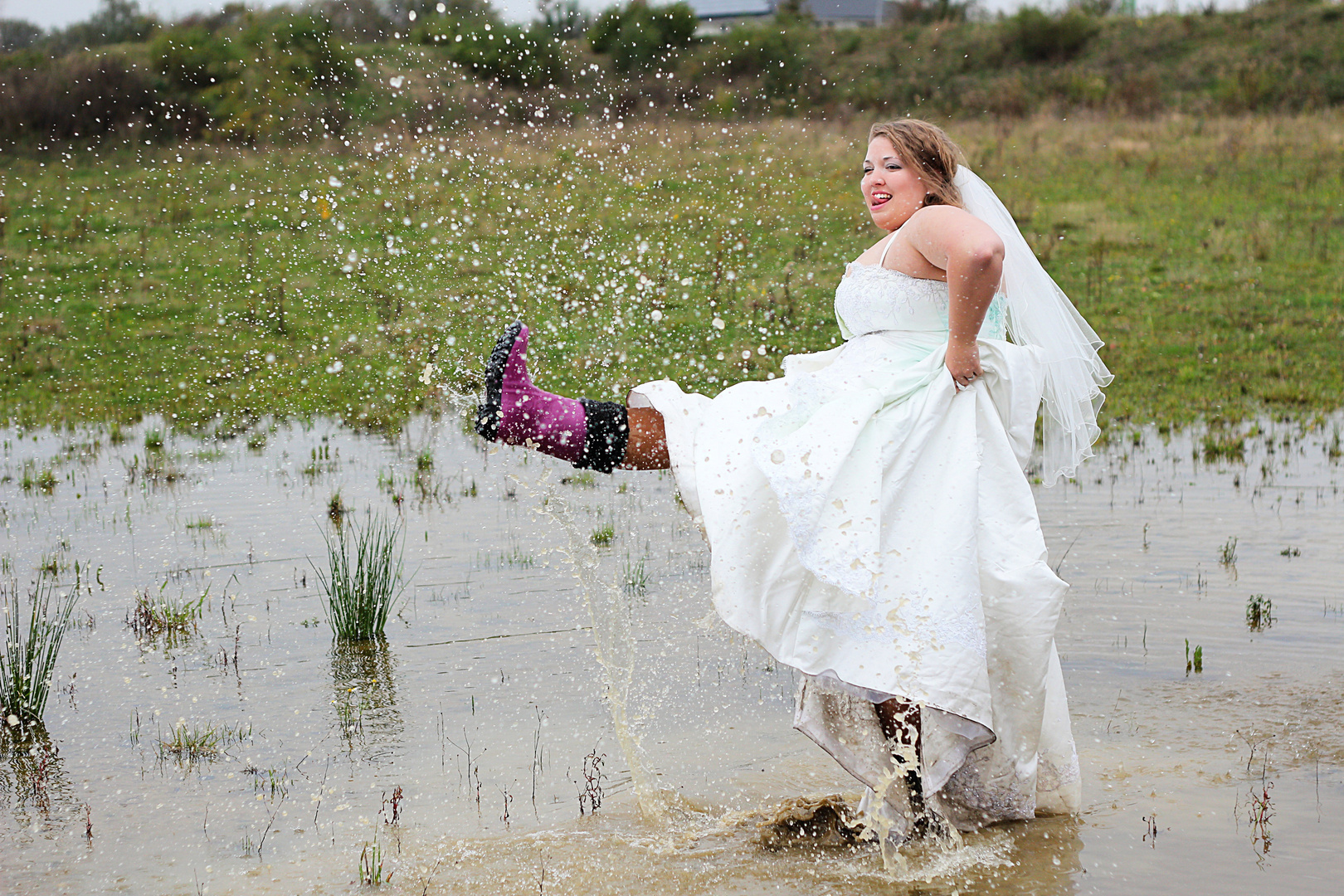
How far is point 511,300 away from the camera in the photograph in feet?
42.9

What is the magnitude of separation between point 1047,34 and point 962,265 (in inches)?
1615

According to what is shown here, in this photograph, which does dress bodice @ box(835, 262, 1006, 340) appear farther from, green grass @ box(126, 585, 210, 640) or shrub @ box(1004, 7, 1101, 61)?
shrub @ box(1004, 7, 1101, 61)

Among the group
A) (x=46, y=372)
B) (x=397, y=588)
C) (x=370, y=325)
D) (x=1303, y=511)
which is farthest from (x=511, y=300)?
(x=1303, y=511)

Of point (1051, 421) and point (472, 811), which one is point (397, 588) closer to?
point (472, 811)

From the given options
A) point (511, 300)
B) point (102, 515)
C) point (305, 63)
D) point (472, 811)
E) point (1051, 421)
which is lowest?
point (472, 811)

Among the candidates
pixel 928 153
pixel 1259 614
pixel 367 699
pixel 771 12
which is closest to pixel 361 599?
pixel 367 699

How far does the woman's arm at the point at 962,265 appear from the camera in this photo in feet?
12.6

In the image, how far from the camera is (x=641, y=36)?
2483cm

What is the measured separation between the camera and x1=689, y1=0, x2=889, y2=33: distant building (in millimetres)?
42781

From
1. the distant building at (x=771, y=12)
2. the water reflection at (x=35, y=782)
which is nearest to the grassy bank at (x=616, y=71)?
the distant building at (x=771, y=12)

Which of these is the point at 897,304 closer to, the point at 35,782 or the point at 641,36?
the point at 35,782

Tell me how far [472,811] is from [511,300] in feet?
30.1

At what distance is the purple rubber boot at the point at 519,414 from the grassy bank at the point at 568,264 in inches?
201

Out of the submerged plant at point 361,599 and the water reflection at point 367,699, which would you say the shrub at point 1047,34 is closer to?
the submerged plant at point 361,599
